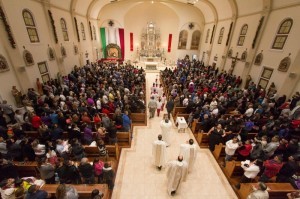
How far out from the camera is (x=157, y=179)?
509cm

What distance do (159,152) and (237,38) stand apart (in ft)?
42.9

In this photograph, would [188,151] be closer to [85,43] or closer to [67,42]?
[67,42]

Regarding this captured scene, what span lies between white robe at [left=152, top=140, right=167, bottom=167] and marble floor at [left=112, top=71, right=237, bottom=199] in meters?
0.29

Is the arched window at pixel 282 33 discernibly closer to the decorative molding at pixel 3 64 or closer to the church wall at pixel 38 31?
the church wall at pixel 38 31

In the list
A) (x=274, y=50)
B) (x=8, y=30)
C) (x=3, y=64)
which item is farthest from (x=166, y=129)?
(x=274, y=50)

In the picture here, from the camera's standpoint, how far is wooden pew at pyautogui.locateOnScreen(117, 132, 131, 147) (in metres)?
6.27

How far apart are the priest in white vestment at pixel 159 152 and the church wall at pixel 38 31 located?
797 centimetres

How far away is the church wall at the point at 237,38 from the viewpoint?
11841 mm

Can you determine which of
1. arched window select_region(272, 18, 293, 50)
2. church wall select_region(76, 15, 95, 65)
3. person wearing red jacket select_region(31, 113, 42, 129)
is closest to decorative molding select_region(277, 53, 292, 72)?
arched window select_region(272, 18, 293, 50)

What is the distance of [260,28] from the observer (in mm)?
10859

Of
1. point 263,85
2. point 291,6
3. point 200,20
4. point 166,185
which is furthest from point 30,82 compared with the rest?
point 200,20

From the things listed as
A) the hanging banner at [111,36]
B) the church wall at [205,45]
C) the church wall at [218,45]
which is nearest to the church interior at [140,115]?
the church wall at [218,45]

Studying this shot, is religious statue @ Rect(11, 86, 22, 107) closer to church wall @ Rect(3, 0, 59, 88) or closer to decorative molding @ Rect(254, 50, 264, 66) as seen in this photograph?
church wall @ Rect(3, 0, 59, 88)

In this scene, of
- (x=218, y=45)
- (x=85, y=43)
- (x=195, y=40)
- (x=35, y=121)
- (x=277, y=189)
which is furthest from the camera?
(x=195, y=40)
